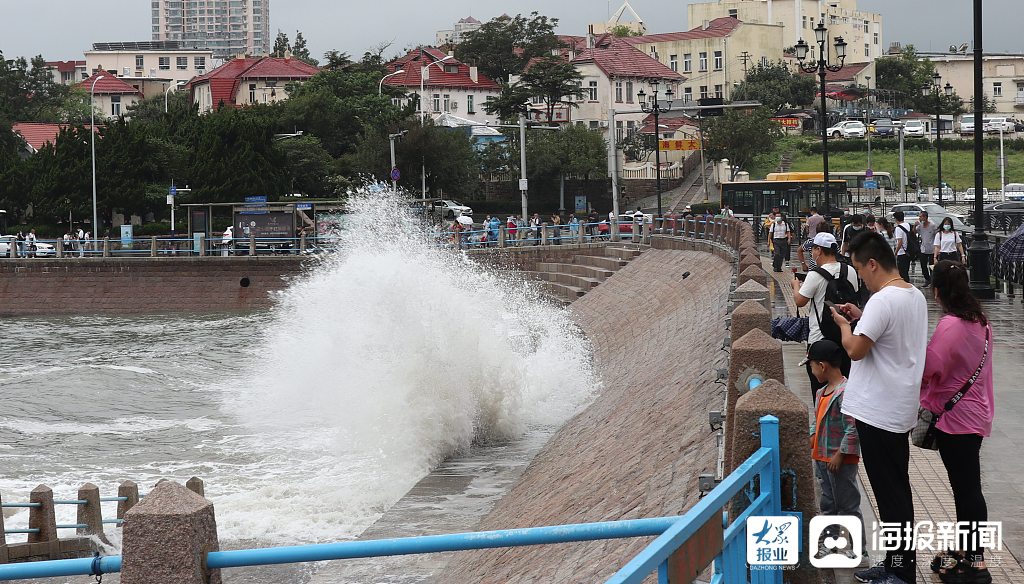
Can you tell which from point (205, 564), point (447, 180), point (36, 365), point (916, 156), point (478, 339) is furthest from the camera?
point (916, 156)

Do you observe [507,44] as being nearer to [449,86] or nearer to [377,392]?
[449,86]

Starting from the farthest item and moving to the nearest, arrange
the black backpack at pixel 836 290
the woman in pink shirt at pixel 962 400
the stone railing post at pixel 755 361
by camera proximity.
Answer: the black backpack at pixel 836 290 < the stone railing post at pixel 755 361 < the woman in pink shirt at pixel 962 400

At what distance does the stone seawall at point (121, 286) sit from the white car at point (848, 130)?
186 ft

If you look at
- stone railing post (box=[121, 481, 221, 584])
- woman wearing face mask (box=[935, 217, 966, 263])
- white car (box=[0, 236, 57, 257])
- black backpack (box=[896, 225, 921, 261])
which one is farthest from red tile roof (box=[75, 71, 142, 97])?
stone railing post (box=[121, 481, 221, 584])

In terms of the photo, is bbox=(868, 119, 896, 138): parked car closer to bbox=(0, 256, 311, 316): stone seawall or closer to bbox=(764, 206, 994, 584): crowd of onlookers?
bbox=(0, 256, 311, 316): stone seawall

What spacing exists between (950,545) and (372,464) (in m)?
10.9

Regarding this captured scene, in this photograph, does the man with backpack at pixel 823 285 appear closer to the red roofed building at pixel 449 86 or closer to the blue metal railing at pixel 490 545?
the blue metal railing at pixel 490 545

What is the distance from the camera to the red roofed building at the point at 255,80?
95500 millimetres

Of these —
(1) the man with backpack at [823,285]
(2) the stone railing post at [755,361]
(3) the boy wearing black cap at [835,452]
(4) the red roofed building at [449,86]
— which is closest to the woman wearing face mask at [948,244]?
(1) the man with backpack at [823,285]

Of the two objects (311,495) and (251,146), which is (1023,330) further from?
(251,146)

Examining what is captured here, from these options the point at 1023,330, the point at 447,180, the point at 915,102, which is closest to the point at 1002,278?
the point at 1023,330

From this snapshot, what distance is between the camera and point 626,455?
1062cm

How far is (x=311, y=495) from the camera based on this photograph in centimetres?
1426

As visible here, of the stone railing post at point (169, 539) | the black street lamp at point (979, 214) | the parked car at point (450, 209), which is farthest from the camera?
the parked car at point (450, 209)
